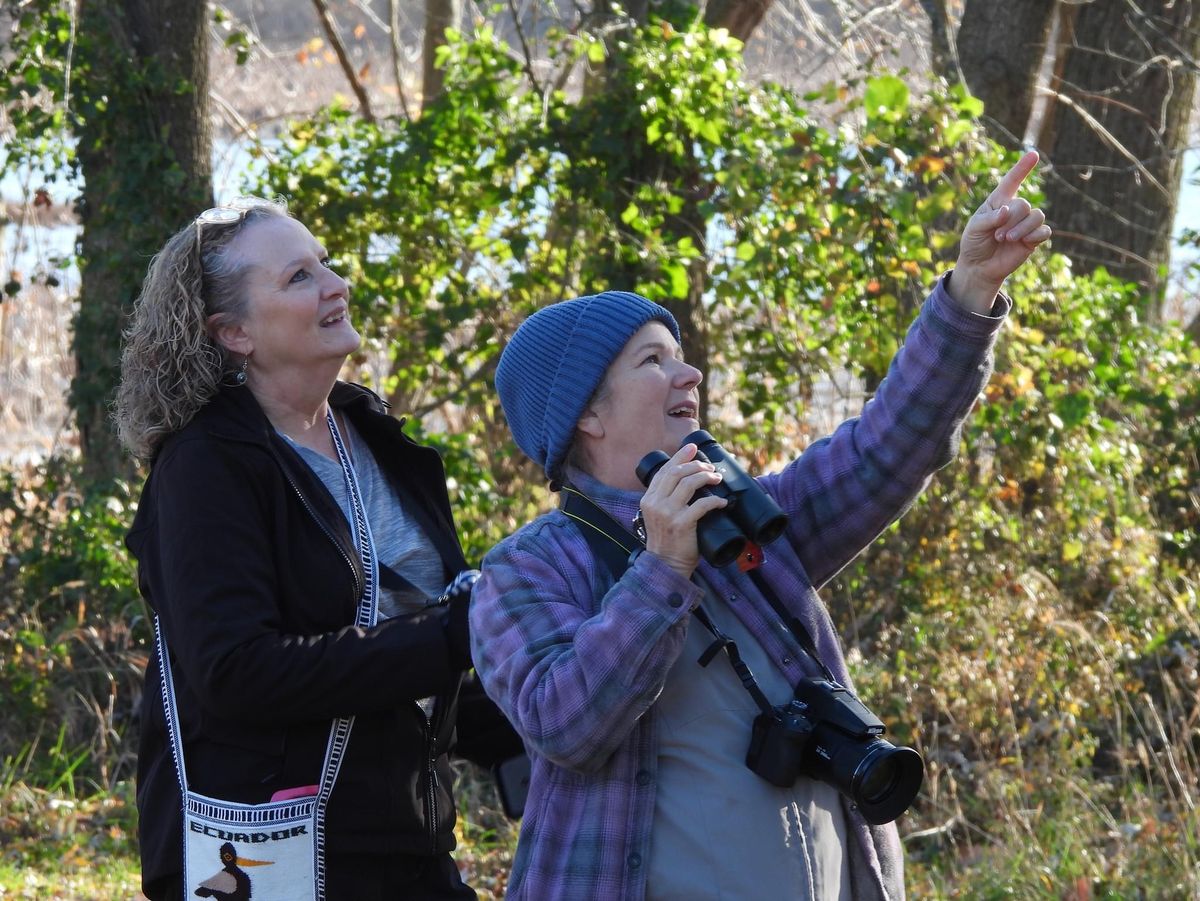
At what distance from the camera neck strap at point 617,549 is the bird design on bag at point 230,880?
838 mm

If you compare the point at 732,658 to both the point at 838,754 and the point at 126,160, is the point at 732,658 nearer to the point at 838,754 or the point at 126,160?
the point at 838,754

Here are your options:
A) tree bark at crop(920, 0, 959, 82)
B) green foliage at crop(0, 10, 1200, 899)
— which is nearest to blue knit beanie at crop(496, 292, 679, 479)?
green foliage at crop(0, 10, 1200, 899)

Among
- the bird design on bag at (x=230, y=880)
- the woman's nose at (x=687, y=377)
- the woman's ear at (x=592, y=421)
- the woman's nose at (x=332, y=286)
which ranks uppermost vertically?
the woman's nose at (x=332, y=286)

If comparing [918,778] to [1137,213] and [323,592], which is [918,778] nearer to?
[323,592]

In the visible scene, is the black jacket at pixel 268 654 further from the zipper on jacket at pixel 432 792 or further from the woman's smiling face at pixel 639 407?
the woman's smiling face at pixel 639 407

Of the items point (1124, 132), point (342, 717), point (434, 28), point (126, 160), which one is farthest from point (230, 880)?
point (1124, 132)

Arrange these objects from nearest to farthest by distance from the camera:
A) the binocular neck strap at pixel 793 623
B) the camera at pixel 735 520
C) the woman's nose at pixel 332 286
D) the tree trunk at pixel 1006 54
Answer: the camera at pixel 735 520, the binocular neck strap at pixel 793 623, the woman's nose at pixel 332 286, the tree trunk at pixel 1006 54

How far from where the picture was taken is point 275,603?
2535mm

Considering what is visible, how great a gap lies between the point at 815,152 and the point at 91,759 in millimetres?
3606

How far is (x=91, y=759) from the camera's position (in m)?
5.66

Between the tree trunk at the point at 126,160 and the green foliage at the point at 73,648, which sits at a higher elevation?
the tree trunk at the point at 126,160

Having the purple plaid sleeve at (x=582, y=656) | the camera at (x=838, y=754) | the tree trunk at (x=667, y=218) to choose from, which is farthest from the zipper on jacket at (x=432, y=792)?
the tree trunk at (x=667, y=218)

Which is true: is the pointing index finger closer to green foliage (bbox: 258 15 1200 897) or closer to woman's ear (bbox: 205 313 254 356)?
woman's ear (bbox: 205 313 254 356)

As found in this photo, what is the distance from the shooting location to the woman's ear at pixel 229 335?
9.26ft
